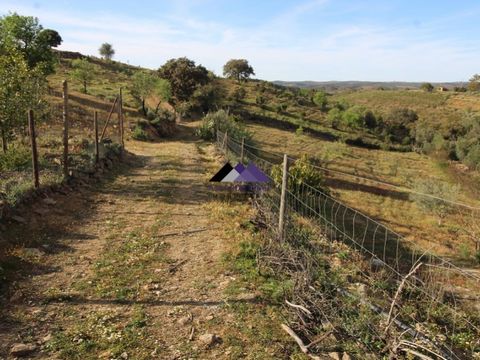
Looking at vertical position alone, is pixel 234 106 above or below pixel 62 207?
above

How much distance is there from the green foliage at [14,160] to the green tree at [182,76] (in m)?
28.9

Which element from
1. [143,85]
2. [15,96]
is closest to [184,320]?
[15,96]

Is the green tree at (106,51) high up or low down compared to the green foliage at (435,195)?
up

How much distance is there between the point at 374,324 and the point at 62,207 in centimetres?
744

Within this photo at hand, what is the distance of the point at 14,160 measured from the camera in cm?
1020

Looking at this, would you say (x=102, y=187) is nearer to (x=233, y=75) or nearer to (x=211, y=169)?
(x=211, y=169)

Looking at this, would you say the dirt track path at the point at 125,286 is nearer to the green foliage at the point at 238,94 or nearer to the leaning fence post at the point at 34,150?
the leaning fence post at the point at 34,150

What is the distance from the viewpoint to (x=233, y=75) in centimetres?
7706

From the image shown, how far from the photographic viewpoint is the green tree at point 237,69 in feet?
248

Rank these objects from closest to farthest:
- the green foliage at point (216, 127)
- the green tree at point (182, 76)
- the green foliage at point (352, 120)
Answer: the green foliage at point (216, 127), the green tree at point (182, 76), the green foliage at point (352, 120)

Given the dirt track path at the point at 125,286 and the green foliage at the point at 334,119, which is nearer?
the dirt track path at the point at 125,286

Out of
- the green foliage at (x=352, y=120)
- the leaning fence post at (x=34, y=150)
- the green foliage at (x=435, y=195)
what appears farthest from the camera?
the green foliage at (x=352, y=120)

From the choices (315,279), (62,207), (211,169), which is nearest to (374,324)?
(315,279)

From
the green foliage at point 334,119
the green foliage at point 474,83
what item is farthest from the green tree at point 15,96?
the green foliage at point 474,83
